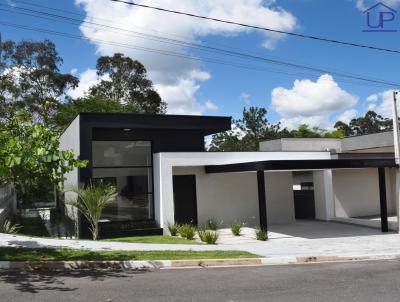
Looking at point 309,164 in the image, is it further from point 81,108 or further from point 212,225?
point 81,108

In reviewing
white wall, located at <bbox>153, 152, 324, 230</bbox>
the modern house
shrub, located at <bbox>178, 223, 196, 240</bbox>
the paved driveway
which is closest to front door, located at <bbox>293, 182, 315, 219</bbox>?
the modern house

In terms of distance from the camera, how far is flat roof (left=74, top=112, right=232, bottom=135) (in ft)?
55.8

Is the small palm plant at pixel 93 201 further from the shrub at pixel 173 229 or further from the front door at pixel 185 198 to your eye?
the front door at pixel 185 198

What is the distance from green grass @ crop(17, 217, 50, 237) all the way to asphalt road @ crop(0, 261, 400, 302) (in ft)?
28.3

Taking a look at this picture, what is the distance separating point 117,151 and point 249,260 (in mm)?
8873

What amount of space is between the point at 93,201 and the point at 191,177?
535cm

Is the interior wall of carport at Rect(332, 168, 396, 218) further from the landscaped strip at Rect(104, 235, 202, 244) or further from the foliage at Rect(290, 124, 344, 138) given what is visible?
the foliage at Rect(290, 124, 344, 138)

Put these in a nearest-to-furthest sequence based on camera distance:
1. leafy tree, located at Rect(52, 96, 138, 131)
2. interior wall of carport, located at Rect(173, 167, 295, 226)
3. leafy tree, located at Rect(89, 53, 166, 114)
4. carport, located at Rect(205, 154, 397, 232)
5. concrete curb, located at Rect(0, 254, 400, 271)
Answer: concrete curb, located at Rect(0, 254, 400, 271) → carport, located at Rect(205, 154, 397, 232) → interior wall of carport, located at Rect(173, 167, 295, 226) → leafy tree, located at Rect(52, 96, 138, 131) → leafy tree, located at Rect(89, 53, 166, 114)

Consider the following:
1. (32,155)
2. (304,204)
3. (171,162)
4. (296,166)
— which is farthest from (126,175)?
(304,204)

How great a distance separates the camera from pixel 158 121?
18219mm

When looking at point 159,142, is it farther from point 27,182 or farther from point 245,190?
point 27,182

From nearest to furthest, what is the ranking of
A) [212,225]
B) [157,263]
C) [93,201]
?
[157,263], [93,201], [212,225]

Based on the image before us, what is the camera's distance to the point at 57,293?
7559 mm

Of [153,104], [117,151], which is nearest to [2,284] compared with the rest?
[117,151]
